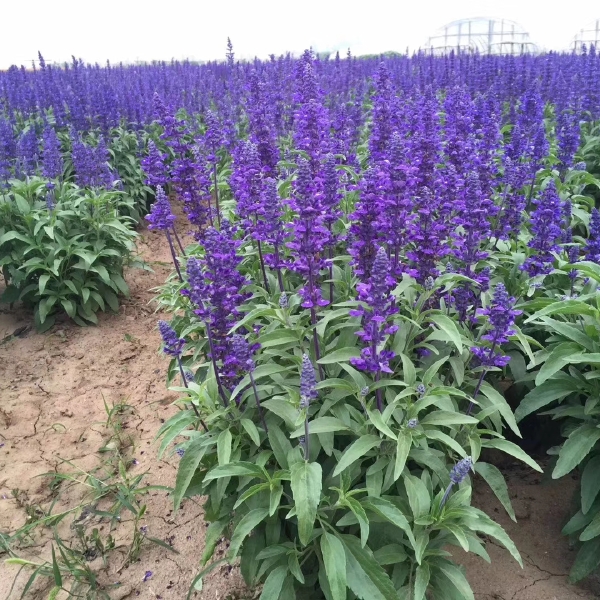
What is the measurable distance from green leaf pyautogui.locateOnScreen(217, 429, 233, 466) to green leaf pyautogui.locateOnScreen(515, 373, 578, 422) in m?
1.70

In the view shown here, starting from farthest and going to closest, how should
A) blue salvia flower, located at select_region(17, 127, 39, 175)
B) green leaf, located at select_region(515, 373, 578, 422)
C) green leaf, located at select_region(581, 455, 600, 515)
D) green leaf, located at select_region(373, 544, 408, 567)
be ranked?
blue salvia flower, located at select_region(17, 127, 39, 175) → green leaf, located at select_region(515, 373, 578, 422) → green leaf, located at select_region(581, 455, 600, 515) → green leaf, located at select_region(373, 544, 408, 567)

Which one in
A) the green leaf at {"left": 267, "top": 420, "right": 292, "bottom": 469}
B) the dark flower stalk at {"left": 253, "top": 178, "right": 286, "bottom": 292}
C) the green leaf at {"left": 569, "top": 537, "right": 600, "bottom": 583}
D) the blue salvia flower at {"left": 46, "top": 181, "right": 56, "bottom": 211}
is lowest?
the green leaf at {"left": 569, "top": 537, "right": 600, "bottom": 583}

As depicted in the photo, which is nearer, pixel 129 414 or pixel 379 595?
pixel 379 595

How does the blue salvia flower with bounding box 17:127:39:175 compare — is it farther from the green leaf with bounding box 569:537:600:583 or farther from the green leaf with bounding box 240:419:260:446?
the green leaf with bounding box 569:537:600:583

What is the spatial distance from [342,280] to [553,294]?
1.67 metres

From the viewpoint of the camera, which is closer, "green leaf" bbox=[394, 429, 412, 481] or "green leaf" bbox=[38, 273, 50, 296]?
"green leaf" bbox=[394, 429, 412, 481]

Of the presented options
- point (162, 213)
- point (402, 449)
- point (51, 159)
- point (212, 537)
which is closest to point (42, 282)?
point (51, 159)

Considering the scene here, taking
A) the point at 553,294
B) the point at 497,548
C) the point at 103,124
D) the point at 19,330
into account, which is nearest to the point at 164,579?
the point at 497,548

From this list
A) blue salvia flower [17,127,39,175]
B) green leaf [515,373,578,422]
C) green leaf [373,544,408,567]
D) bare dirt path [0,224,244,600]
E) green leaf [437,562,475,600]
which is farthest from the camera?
blue salvia flower [17,127,39,175]

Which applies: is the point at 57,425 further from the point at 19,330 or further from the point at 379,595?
the point at 379,595

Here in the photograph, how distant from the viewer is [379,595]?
2.54 m

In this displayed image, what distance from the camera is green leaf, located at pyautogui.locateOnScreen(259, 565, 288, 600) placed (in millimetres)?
2611

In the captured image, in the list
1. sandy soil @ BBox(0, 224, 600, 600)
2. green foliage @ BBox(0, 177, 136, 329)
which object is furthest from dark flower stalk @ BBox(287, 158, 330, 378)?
green foliage @ BBox(0, 177, 136, 329)

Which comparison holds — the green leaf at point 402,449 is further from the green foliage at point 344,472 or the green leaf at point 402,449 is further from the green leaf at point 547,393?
the green leaf at point 547,393
